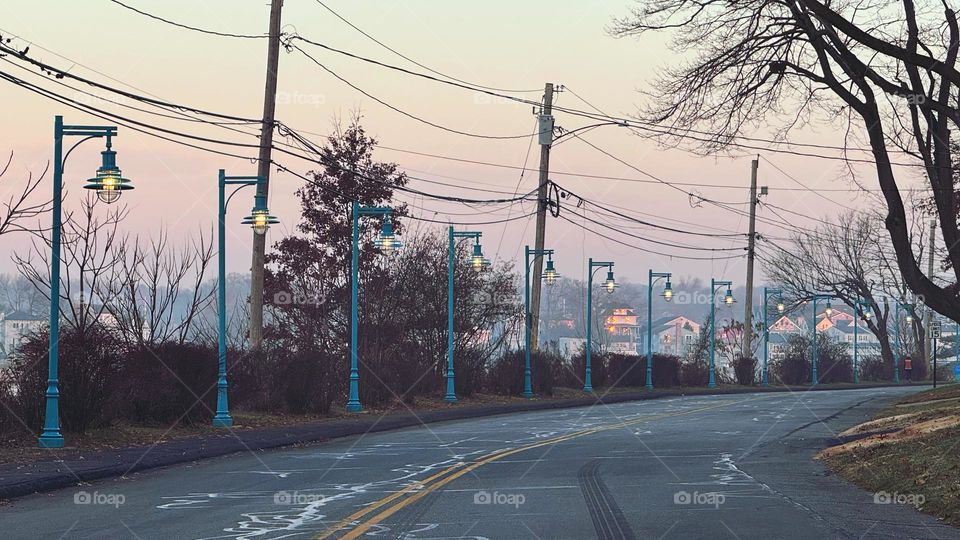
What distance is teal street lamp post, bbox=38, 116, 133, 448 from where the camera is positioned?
19.9 m

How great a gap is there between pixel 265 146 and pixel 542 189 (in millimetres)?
17344

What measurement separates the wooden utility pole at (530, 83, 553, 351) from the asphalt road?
22198 mm

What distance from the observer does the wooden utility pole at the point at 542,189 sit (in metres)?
47.1

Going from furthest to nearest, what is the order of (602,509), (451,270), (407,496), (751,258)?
1. (751,258)
2. (451,270)
3. (407,496)
4. (602,509)

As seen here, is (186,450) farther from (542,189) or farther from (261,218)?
(542,189)

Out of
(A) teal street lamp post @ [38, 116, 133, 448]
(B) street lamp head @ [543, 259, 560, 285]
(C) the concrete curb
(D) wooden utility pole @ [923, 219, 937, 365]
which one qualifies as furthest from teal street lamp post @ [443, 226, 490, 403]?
(D) wooden utility pole @ [923, 219, 937, 365]

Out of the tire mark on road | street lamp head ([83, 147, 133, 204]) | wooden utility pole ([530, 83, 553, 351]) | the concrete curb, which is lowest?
the tire mark on road

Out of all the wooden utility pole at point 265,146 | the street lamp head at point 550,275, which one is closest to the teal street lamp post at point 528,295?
the street lamp head at point 550,275

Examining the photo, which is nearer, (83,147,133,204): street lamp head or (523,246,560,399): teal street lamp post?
(83,147,133,204): street lamp head

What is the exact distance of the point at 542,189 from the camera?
47688 millimetres

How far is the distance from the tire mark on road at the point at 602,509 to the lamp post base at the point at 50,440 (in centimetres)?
890

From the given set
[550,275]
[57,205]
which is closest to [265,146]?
[57,205]

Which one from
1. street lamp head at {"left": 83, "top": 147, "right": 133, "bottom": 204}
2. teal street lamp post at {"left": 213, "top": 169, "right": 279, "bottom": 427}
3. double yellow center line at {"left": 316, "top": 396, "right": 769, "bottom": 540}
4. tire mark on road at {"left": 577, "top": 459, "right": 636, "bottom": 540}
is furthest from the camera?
teal street lamp post at {"left": 213, "top": 169, "right": 279, "bottom": 427}

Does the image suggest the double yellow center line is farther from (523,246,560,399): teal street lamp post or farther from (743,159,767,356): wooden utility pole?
(743,159,767,356): wooden utility pole
